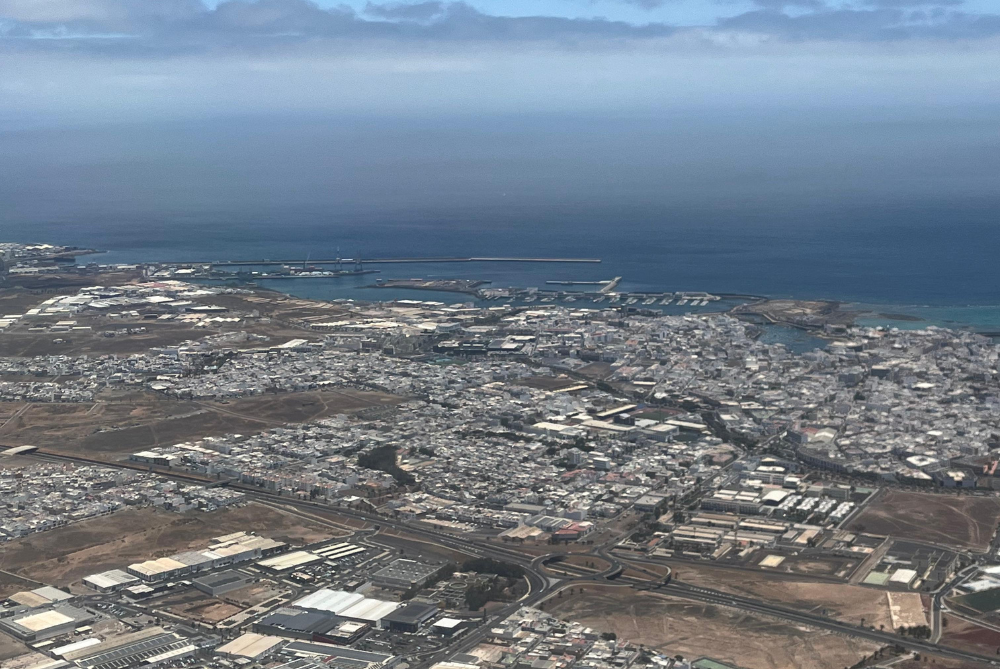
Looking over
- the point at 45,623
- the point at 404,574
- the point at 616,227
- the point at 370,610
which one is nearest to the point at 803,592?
the point at 404,574

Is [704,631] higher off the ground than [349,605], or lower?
lower

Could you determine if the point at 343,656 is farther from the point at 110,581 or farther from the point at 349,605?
the point at 110,581

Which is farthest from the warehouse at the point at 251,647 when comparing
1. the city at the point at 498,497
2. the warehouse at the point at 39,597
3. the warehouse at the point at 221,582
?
the warehouse at the point at 39,597

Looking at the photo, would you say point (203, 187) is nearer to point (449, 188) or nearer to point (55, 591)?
point (449, 188)

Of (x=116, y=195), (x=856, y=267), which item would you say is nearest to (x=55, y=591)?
(x=856, y=267)

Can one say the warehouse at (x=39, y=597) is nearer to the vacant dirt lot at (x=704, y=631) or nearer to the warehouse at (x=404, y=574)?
the warehouse at (x=404, y=574)

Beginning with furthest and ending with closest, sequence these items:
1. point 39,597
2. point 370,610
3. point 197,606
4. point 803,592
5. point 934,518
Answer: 1. point 934,518
2. point 803,592
3. point 39,597
4. point 197,606
5. point 370,610
